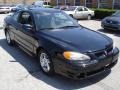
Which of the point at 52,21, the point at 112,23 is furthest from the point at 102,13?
the point at 52,21

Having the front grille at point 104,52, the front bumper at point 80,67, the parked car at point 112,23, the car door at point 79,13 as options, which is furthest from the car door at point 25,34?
the car door at point 79,13

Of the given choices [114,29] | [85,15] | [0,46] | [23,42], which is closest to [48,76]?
[23,42]

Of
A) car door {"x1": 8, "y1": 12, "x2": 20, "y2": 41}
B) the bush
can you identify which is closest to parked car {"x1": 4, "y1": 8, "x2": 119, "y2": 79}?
car door {"x1": 8, "y1": 12, "x2": 20, "y2": 41}

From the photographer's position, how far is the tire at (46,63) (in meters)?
4.79

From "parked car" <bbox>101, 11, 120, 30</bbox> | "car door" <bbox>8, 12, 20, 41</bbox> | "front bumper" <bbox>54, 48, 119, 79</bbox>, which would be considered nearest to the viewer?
"front bumper" <bbox>54, 48, 119, 79</bbox>

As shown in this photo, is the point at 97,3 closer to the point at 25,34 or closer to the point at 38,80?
the point at 25,34

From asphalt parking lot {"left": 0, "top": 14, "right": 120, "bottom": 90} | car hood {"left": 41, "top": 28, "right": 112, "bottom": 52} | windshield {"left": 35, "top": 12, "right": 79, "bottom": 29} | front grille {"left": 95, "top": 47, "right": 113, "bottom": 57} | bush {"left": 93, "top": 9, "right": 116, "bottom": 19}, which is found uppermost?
windshield {"left": 35, "top": 12, "right": 79, "bottom": 29}

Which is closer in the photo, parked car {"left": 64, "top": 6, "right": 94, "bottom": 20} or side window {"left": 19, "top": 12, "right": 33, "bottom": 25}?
side window {"left": 19, "top": 12, "right": 33, "bottom": 25}

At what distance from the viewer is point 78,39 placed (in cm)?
486

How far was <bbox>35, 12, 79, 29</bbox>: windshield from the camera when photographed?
219 inches

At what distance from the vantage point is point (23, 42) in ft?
20.4

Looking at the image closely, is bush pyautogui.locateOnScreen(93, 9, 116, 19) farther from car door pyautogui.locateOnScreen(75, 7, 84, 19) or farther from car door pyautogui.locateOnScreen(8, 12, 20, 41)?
car door pyautogui.locateOnScreen(8, 12, 20, 41)

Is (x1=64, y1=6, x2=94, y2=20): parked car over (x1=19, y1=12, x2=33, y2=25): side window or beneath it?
beneath

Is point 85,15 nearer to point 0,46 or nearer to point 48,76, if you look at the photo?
point 0,46
